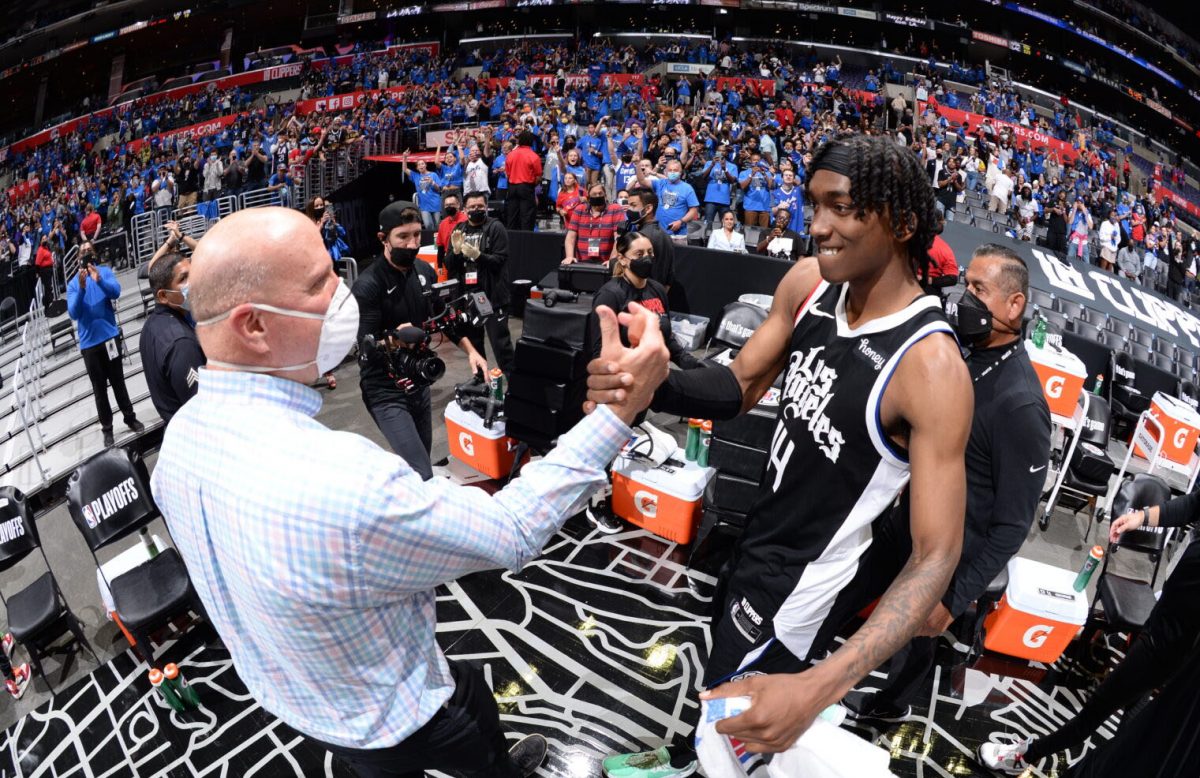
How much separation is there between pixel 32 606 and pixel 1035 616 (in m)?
5.20

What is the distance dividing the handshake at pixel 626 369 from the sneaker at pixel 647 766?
1921 millimetres

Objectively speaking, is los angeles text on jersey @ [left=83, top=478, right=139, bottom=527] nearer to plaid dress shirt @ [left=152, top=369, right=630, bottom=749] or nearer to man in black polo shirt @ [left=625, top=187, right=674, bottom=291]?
plaid dress shirt @ [left=152, top=369, right=630, bottom=749]

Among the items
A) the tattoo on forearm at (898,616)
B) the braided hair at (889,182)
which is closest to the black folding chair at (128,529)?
the tattoo on forearm at (898,616)

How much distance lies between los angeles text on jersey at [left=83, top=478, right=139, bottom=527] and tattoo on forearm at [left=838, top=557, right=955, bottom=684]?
3609mm

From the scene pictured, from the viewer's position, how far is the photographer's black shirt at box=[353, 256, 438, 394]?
12.5ft

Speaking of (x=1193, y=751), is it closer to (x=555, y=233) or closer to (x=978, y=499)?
(x=978, y=499)

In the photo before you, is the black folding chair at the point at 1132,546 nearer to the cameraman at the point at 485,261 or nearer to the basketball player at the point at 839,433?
the basketball player at the point at 839,433

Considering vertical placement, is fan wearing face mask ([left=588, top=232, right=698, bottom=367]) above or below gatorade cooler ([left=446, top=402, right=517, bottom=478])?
above

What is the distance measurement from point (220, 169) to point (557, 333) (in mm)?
14475

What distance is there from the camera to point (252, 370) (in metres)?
1.38

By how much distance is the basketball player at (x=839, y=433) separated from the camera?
4.87 feet

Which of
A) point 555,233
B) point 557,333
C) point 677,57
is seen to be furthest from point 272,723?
point 677,57

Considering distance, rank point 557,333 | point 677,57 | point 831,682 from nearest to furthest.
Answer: point 831,682 → point 557,333 → point 677,57

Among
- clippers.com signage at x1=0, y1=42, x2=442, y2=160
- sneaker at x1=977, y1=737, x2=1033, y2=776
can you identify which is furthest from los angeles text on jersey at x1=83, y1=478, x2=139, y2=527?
clippers.com signage at x1=0, y1=42, x2=442, y2=160
